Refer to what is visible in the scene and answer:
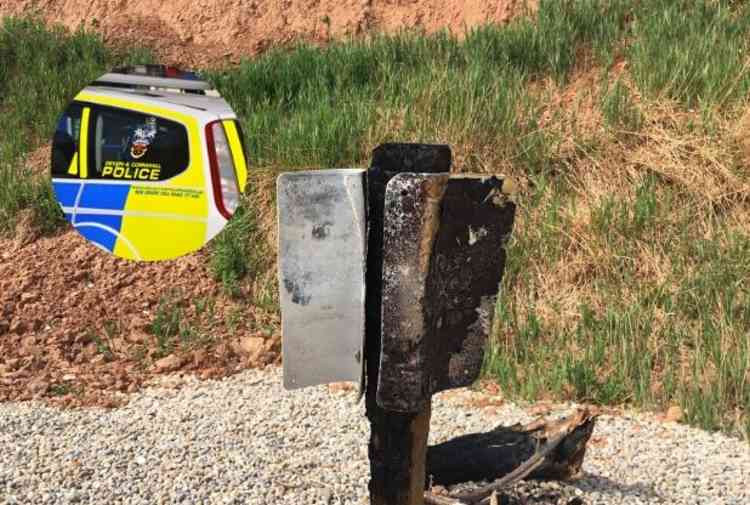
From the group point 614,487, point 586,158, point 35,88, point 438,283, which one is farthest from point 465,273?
point 35,88

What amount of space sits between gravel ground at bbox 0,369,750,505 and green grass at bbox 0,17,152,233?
2506 millimetres

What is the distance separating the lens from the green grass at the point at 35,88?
6.72m

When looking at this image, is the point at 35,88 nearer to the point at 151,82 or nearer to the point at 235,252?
the point at 151,82

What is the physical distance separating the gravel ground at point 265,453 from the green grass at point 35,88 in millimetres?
2506

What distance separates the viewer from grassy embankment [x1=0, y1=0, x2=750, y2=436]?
460cm

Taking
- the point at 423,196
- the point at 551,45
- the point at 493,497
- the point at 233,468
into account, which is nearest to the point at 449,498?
the point at 493,497

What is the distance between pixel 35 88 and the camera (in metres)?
7.70

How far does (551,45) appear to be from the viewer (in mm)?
6660

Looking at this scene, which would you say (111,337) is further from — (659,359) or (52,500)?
(659,359)

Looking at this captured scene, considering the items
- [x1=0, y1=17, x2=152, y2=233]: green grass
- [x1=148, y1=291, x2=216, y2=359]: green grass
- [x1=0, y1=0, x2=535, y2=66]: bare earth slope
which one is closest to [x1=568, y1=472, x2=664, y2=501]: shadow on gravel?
[x1=148, y1=291, x2=216, y2=359]: green grass

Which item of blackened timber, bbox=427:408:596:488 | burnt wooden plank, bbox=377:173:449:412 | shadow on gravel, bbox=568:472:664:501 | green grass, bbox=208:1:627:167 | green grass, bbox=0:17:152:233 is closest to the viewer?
burnt wooden plank, bbox=377:173:449:412

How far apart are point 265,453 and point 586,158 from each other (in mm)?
3026

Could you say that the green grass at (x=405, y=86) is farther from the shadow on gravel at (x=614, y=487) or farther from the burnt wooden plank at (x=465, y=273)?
the burnt wooden plank at (x=465, y=273)

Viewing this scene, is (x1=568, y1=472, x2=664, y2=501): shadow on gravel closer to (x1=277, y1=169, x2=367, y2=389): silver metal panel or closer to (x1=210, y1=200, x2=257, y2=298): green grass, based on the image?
(x1=277, y1=169, x2=367, y2=389): silver metal panel
